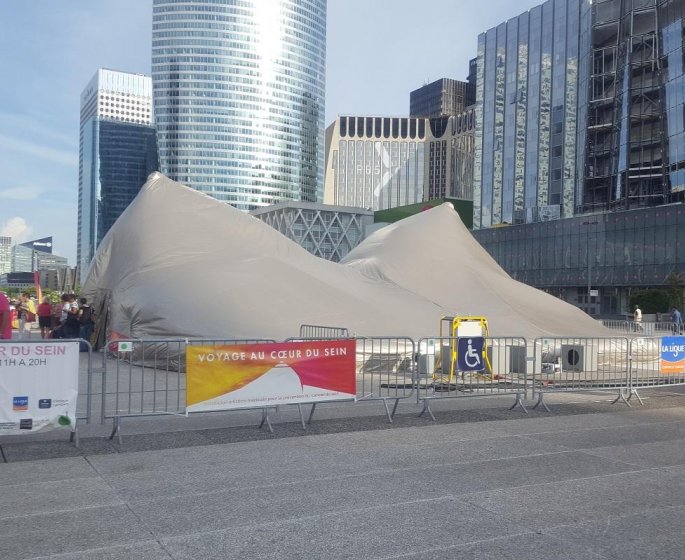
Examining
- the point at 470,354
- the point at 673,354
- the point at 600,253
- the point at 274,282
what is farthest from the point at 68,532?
the point at 600,253

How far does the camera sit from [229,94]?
158500 millimetres

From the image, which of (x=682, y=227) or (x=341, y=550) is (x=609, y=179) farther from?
(x=341, y=550)

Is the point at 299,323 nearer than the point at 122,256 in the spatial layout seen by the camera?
Yes

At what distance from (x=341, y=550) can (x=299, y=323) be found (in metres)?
12.2

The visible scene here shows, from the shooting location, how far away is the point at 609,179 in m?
72.9

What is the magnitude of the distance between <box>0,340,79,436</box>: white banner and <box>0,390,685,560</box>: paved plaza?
15.1 inches

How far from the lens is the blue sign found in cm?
1163

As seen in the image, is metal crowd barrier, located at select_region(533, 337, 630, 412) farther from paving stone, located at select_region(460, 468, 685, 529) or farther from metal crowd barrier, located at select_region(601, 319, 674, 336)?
metal crowd barrier, located at select_region(601, 319, 674, 336)

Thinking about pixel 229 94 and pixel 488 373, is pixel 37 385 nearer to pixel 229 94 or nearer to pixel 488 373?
pixel 488 373

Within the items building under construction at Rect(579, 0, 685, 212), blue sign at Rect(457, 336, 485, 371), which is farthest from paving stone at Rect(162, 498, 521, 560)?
building under construction at Rect(579, 0, 685, 212)

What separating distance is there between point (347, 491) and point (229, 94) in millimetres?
160534

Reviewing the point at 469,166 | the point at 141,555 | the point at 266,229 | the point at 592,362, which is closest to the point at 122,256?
the point at 266,229

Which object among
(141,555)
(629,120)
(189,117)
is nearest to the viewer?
(141,555)

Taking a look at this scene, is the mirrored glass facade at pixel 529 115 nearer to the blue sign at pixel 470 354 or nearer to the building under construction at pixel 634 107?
the building under construction at pixel 634 107
